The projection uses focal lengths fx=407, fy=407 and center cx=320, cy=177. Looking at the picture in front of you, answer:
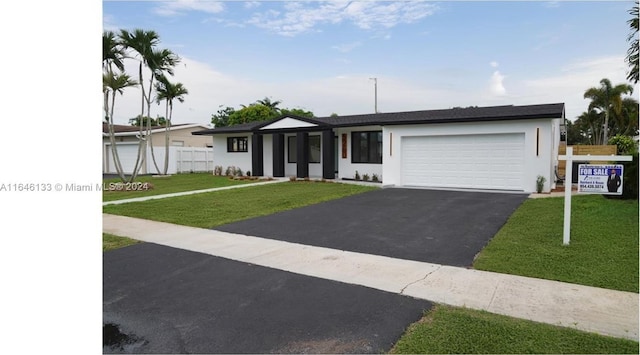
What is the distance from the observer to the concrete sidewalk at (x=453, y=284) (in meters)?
3.88

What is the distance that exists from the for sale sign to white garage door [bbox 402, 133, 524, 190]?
760 centimetres

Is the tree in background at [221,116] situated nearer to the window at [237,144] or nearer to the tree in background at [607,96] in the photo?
the window at [237,144]

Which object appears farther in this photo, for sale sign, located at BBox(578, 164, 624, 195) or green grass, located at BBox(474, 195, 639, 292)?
for sale sign, located at BBox(578, 164, 624, 195)

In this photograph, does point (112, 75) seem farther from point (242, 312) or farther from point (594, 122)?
point (594, 122)

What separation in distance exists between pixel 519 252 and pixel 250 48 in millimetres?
8140

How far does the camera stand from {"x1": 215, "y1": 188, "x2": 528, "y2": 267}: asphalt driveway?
665 centimetres

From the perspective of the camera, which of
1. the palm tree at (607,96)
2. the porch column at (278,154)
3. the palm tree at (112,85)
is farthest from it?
the palm tree at (607,96)

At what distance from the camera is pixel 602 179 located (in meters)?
6.70

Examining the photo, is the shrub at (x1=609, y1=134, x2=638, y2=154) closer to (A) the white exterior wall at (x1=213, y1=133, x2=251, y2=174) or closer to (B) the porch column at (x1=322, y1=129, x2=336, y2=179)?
(B) the porch column at (x1=322, y1=129, x2=336, y2=179)

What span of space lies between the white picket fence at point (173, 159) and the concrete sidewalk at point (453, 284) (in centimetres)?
2102

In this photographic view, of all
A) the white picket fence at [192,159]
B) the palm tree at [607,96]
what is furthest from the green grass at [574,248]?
the palm tree at [607,96]

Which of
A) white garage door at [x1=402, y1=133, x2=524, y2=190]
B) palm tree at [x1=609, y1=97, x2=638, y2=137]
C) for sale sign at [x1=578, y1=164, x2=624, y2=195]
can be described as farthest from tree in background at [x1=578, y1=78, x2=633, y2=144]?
for sale sign at [x1=578, y1=164, x2=624, y2=195]
